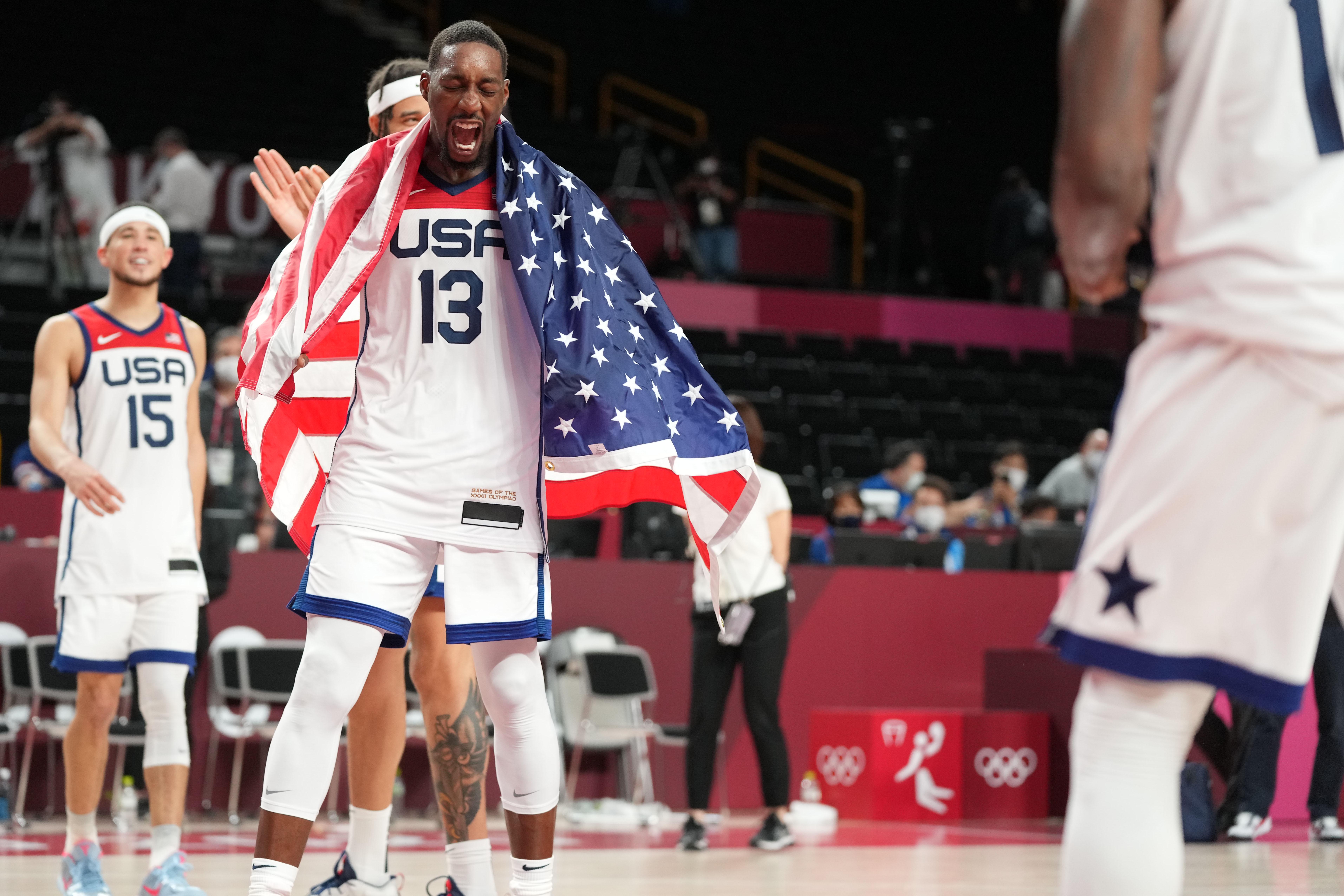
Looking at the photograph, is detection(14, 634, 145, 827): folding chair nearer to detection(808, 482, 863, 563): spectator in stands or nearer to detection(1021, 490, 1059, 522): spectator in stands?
detection(808, 482, 863, 563): spectator in stands

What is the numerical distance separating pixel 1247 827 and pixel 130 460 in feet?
19.6

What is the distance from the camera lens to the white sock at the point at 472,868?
13.5 feet

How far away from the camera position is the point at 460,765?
4.25 meters

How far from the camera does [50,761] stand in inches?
325

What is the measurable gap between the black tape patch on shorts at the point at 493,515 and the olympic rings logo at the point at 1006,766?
6353mm

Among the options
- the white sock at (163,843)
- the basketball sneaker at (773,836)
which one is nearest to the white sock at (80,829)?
the white sock at (163,843)

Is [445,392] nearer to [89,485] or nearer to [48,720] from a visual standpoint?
[89,485]

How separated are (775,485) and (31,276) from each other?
991 centimetres

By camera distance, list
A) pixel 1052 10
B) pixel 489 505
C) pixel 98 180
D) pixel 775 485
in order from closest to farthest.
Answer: pixel 489 505
pixel 775 485
pixel 98 180
pixel 1052 10

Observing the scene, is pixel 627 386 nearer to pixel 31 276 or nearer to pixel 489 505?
pixel 489 505

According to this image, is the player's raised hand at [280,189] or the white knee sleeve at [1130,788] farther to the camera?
the player's raised hand at [280,189]

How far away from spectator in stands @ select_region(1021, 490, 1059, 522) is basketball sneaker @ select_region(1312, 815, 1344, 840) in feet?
13.2

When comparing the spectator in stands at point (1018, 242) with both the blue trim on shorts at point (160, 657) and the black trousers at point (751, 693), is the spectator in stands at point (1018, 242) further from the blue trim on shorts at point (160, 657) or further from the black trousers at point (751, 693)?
the blue trim on shorts at point (160, 657)

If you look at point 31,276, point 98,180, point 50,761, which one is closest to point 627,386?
point 50,761
